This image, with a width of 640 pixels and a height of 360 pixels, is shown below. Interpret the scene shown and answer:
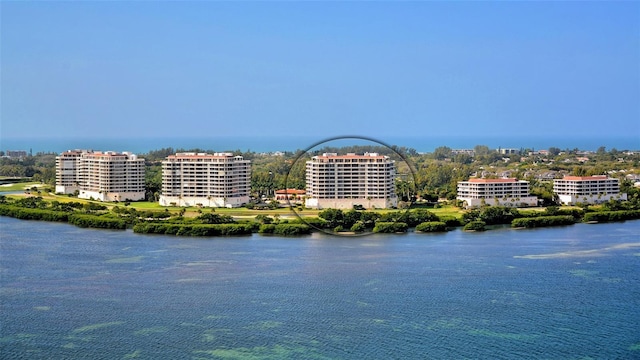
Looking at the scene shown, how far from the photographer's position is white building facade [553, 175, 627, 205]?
611 inches

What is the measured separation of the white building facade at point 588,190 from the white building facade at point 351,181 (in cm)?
347

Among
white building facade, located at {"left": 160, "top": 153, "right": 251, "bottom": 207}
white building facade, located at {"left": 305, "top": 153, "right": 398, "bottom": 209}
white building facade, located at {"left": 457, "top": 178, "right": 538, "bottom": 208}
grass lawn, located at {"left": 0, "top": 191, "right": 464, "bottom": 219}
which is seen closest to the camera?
grass lawn, located at {"left": 0, "top": 191, "right": 464, "bottom": 219}

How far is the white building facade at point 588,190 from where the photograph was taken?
50.9 feet

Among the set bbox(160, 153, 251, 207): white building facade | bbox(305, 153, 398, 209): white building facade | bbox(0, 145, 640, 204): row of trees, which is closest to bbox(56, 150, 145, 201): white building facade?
bbox(0, 145, 640, 204): row of trees

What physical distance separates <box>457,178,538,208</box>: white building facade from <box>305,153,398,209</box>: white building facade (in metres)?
1.45

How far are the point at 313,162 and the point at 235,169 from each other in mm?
1594

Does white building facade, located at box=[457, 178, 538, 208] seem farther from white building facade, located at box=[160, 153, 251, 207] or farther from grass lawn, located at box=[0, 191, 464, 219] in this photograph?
white building facade, located at box=[160, 153, 251, 207]

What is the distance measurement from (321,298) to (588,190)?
933 centimetres

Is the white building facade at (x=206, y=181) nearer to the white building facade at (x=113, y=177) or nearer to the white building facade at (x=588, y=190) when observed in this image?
the white building facade at (x=113, y=177)

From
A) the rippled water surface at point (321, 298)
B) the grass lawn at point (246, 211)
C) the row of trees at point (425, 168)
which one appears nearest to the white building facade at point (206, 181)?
the grass lawn at point (246, 211)

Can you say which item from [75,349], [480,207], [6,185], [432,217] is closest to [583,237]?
[432,217]

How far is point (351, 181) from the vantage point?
571 inches

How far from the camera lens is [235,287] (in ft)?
26.8

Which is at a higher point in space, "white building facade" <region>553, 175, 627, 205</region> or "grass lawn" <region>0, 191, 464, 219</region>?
"white building facade" <region>553, 175, 627, 205</region>
